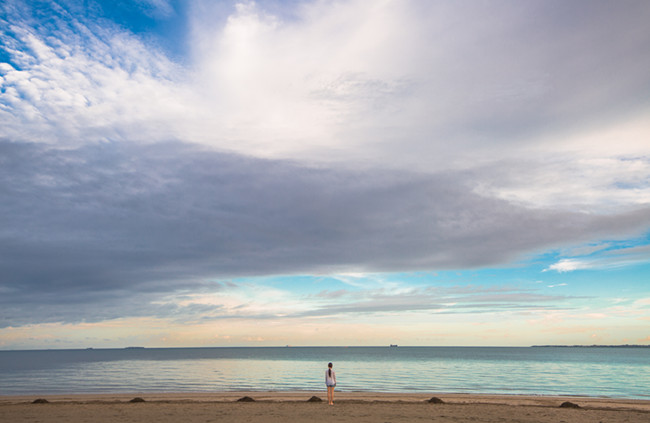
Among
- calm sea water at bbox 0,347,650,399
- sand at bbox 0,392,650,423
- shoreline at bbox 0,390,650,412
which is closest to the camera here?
sand at bbox 0,392,650,423

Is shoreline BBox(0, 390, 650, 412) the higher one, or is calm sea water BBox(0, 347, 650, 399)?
shoreline BBox(0, 390, 650, 412)

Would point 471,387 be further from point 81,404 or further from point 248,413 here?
point 81,404

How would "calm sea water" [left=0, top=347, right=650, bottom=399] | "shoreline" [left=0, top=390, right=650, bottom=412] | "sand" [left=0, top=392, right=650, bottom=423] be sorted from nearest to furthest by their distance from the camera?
"sand" [left=0, top=392, right=650, bottom=423] < "shoreline" [left=0, top=390, right=650, bottom=412] < "calm sea water" [left=0, top=347, right=650, bottom=399]

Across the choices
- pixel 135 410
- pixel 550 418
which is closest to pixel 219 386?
pixel 135 410

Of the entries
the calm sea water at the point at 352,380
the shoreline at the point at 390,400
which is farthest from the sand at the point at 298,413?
the calm sea water at the point at 352,380

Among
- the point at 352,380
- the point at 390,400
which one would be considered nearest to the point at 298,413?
the point at 390,400

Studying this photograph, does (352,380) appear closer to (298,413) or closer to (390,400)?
(390,400)

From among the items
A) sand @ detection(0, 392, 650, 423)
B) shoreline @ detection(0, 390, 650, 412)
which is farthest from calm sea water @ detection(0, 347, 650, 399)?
sand @ detection(0, 392, 650, 423)

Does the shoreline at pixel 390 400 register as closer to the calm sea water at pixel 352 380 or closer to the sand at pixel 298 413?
the sand at pixel 298 413

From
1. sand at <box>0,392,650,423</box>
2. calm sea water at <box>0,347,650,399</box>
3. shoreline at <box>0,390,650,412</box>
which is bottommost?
calm sea water at <box>0,347,650,399</box>

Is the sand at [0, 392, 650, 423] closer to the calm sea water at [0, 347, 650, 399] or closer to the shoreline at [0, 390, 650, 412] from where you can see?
the shoreline at [0, 390, 650, 412]

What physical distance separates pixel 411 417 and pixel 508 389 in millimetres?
31247

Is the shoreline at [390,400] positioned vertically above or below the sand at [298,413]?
below

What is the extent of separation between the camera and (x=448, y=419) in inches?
807
